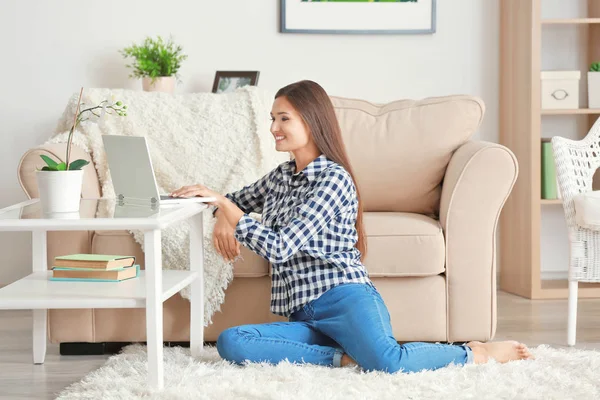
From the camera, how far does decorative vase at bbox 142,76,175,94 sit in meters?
3.47

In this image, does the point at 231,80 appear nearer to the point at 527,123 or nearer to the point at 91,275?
the point at 527,123

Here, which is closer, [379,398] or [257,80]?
[379,398]

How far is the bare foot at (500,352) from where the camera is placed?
2303 millimetres

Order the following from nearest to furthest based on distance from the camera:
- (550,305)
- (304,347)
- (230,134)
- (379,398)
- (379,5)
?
(379,398) < (304,347) < (230,134) < (550,305) < (379,5)

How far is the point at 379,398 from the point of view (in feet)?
6.51

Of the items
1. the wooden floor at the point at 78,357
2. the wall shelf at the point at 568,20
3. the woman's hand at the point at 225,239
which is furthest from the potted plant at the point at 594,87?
the woman's hand at the point at 225,239

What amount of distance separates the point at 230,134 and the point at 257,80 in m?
0.52

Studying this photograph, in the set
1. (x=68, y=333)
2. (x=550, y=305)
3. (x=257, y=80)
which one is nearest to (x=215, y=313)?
(x=68, y=333)

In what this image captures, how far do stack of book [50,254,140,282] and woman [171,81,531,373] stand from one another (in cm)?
27

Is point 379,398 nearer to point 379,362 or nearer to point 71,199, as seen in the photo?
point 379,362

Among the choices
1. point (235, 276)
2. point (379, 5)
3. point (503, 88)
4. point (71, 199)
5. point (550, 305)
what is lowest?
point (550, 305)

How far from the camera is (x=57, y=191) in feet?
6.86

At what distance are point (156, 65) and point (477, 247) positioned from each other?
1.57 m

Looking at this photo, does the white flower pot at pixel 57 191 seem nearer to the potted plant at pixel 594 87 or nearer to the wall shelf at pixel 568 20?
the wall shelf at pixel 568 20
